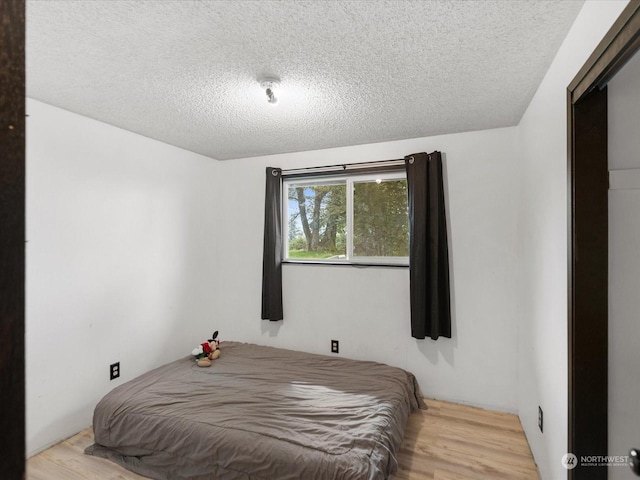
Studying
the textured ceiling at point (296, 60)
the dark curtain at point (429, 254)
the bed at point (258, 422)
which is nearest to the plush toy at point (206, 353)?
the bed at point (258, 422)

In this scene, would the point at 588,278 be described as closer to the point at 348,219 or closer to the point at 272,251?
the point at 348,219

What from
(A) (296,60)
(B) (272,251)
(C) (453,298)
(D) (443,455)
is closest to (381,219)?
(C) (453,298)

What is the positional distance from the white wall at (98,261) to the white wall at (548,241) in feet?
9.91

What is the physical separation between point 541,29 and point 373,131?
1.46 metres

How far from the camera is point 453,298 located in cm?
287

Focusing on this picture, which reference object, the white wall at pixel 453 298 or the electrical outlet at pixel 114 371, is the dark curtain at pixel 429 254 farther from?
the electrical outlet at pixel 114 371

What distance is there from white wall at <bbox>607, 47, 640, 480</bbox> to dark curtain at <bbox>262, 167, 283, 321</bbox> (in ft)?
8.69

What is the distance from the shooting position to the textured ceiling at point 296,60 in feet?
4.49

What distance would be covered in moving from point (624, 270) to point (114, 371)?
3.34m

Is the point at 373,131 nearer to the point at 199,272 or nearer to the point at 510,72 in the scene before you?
the point at 510,72

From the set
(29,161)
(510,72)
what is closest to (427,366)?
(510,72)
